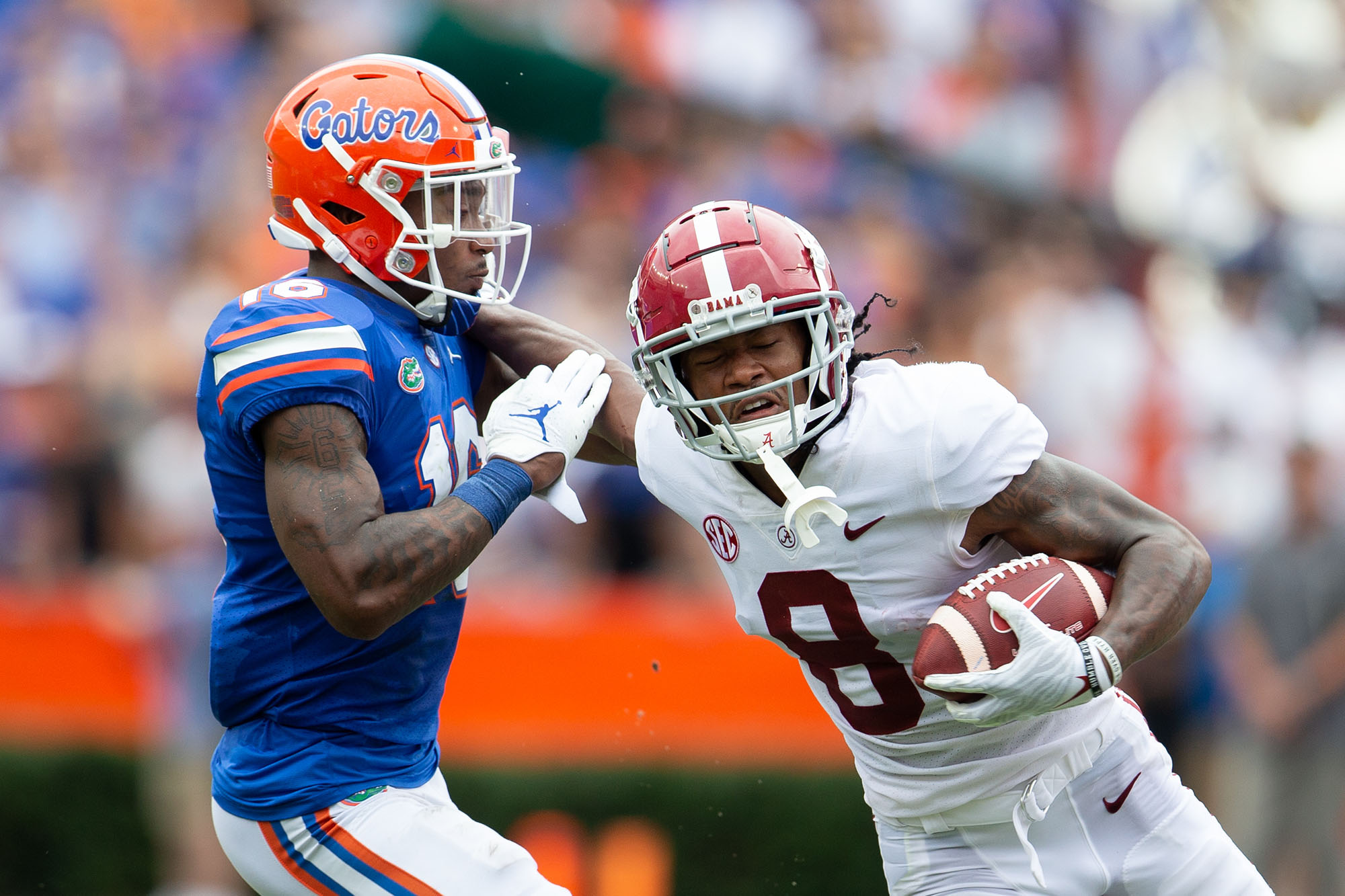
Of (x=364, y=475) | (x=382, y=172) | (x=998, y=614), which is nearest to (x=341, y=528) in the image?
(x=364, y=475)

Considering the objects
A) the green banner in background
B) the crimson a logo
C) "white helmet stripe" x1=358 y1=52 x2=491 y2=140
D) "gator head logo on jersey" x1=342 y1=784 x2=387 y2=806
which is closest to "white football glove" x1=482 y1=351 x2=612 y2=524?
the crimson a logo

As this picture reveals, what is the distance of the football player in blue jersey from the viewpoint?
2.73m

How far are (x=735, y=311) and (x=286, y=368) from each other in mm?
832

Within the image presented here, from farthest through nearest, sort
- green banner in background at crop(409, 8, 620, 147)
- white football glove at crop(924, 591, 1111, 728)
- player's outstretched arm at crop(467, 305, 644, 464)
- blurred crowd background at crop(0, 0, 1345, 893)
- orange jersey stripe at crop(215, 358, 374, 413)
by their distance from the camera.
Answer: green banner in background at crop(409, 8, 620, 147) → blurred crowd background at crop(0, 0, 1345, 893) → player's outstretched arm at crop(467, 305, 644, 464) → orange jersey stripe at crop(215, 358, 374, 413) → white football glove at crop(924, 591, 1111, 728)

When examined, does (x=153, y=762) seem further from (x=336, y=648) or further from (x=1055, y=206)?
(x=1055, y=206)

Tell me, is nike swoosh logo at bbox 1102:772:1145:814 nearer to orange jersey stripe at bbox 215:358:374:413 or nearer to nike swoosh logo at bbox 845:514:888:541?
nike swoosh logo at bbox 845:514:888:541

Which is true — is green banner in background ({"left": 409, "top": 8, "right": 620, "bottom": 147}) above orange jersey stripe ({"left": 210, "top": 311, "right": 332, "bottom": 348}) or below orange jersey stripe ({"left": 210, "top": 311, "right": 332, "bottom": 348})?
below

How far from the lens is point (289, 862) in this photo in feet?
9.45

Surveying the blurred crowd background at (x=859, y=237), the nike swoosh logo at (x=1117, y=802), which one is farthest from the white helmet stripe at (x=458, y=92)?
the blurred crowd background at (x=859, y=237)

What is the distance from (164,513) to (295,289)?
3.88 m

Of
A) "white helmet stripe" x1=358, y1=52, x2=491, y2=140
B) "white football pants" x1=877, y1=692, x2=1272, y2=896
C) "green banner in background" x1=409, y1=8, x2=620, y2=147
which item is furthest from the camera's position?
"green banner in background" x1=409, y1=8, x2=620, y2=147

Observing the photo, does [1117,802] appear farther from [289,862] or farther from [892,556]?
[289,862]

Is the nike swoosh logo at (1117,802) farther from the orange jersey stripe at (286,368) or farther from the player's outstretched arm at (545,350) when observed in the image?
the orange jersey stripe at (286,368)

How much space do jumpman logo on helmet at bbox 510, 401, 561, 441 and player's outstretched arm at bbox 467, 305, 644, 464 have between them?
36 centimetres
